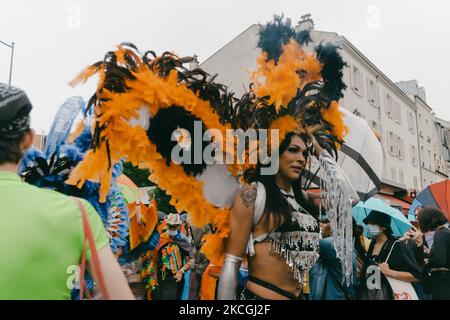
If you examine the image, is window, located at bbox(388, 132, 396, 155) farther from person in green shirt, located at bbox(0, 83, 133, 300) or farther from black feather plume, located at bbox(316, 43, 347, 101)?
person in green shirt, located at bbox(0, 83, 133, 300)

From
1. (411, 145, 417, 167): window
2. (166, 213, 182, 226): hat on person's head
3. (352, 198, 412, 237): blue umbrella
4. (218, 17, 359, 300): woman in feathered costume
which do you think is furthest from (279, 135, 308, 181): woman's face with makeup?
(411, 145, 417, 167): window

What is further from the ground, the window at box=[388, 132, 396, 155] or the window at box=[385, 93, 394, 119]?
the window at box=[385, 93, 394, 119]

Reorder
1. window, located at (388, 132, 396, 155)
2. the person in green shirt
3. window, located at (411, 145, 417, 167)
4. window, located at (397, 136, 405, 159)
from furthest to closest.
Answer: window, located at (411, 145, 417, 167) → window, located at (397, 136, 405, 159) → window, located at (388, 132, 396, 155) → the person in green shirt

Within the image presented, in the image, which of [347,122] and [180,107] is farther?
[347,122]

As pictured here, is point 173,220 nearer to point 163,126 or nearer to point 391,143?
point 163,126

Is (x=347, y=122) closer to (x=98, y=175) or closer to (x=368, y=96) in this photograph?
(x=98, y=175)

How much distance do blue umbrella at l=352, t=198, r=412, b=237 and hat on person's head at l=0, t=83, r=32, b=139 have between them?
11.1 ft

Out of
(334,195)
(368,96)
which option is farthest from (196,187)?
(368,96)

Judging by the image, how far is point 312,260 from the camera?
2.59 meters

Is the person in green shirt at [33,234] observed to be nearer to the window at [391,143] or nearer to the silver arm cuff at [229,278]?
the silver arm cuff at [229,278]

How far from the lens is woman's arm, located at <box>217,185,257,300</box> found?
2.25m

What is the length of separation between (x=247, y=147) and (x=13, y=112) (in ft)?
5.04

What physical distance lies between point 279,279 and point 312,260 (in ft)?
0.92

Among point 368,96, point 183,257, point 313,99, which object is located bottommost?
point 183,257
